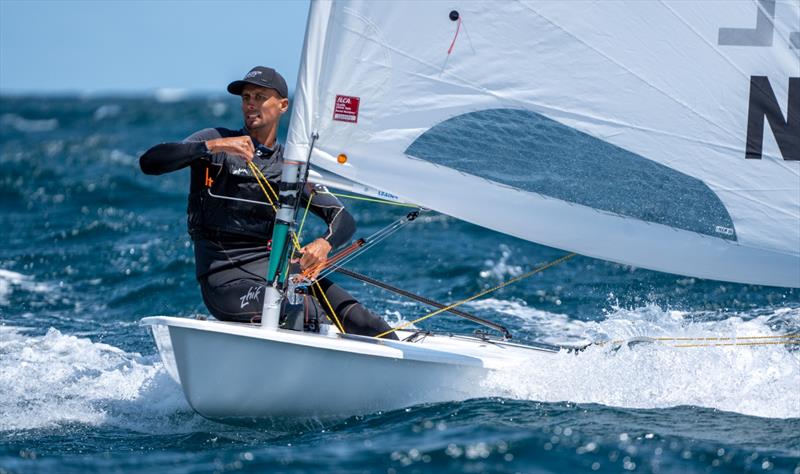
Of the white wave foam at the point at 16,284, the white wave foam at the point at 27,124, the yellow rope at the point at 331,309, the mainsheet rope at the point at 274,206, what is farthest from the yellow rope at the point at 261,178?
the white wave foam at the point at 27,124

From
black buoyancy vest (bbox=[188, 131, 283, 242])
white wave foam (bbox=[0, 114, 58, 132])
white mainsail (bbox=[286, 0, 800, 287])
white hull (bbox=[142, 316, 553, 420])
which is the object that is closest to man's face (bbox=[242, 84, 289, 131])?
black buoyancy vest (bbox=[188, 131, 283, 242])

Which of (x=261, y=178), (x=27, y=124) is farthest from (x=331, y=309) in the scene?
(x=27, y=124)

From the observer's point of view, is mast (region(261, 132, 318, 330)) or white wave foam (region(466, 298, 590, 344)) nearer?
mast (region(261, 132, 318, 330))

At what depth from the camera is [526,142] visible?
3639mm

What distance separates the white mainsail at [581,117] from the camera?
351 cm

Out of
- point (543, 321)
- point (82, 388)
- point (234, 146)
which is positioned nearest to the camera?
point (234, 146)

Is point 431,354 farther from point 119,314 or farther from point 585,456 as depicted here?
point 119,314

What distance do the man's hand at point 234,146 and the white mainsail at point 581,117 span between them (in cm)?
15

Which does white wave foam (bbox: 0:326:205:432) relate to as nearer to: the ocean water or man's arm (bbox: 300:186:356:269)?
the ocean water

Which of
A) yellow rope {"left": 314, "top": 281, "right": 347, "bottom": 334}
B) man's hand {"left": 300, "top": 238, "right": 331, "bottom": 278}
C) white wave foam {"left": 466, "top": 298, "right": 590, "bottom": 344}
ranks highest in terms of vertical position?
man's hand {"left": 300, "top": 238, "right": 331, "bottom": 278}

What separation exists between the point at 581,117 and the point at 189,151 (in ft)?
4.55

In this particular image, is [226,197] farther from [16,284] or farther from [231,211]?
[16,284]

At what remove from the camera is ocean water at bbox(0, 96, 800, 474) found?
322 cm

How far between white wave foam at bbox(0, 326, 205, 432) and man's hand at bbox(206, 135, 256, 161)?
1005 millimetres
